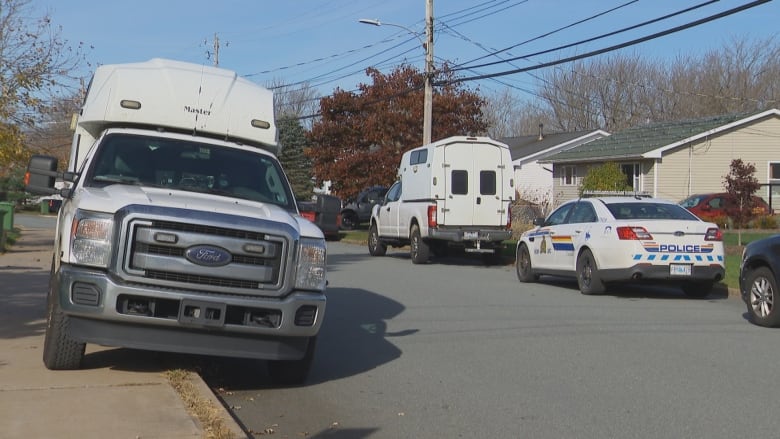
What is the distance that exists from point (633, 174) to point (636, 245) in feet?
93.3

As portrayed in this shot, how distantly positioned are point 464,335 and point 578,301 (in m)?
3.85

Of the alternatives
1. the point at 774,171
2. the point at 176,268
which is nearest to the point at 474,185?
the point at 176,268

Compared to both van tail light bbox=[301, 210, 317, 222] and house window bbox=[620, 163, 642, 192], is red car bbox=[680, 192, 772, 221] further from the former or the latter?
van tail light bbox=[301, 210, 317, 222]

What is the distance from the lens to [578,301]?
13.7 m

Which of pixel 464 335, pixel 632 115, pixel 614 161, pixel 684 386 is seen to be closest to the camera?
pixel 684 386

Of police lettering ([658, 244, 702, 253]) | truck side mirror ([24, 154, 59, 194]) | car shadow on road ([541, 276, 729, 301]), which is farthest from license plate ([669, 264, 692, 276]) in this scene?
truck side mirror ([24, 154, 59, 194])

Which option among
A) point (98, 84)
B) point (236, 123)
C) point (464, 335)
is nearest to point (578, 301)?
point (464, 335)

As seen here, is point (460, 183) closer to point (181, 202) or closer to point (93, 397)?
point (181, 202)

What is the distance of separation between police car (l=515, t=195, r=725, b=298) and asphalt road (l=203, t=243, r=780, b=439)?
0.53m

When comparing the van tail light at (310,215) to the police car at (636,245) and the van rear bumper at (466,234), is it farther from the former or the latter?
the van rear bumper at (466,234)

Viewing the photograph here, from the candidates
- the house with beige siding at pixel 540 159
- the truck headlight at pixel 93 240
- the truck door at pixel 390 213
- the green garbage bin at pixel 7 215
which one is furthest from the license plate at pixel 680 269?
the house with beige siding at pixel 540 159

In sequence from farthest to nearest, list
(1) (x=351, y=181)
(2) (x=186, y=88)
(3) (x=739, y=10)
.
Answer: (1) (x=351, y=181)
(3) (x=739, y=10)
(2) (x=186, y=88)

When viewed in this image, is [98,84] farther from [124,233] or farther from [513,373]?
[513,373]

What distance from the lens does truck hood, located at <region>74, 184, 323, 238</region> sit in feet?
22.1
